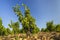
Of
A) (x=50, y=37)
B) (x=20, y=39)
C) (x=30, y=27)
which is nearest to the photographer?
(x=50, y=37)

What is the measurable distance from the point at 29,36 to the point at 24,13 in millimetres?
10213

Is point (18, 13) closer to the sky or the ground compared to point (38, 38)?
closer to the sky

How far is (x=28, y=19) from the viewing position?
2902 centimetres

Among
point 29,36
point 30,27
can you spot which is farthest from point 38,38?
point 30,27

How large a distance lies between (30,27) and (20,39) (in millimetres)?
9205

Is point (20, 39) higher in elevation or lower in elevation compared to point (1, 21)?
lower

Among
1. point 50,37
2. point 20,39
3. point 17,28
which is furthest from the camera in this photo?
point 17,28

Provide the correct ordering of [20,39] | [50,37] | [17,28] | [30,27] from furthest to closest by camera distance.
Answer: [17,28] → [30,27] → [20,39] → [50,37]

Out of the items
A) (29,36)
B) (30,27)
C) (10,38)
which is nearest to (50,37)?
(29,36)

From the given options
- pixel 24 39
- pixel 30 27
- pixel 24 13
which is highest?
pixel 24 13

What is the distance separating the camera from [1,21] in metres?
32.4

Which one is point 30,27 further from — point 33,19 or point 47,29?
point 47,29

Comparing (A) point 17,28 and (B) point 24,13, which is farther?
(A) point 17,28

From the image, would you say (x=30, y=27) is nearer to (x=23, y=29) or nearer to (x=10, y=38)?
(x=23, y=29)
